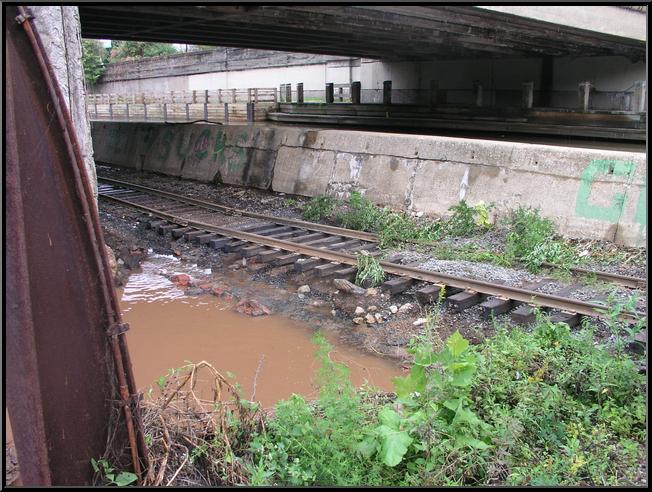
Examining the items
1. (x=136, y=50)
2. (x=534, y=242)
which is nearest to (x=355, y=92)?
(x=534, y=242)

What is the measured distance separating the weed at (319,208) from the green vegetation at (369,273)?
391 centimetres

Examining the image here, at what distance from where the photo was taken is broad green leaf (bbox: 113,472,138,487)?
3297mm

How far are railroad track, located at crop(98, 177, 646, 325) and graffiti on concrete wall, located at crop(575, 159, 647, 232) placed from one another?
74.8 inches

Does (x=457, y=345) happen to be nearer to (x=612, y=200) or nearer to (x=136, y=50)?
(x=612, y=200)

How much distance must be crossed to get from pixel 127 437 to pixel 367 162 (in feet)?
35.6

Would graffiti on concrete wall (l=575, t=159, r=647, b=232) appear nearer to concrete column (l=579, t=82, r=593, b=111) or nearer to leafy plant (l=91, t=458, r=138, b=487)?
leafy plant (l=91, t=458, r=138, b=487)

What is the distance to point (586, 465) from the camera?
12.7 ft

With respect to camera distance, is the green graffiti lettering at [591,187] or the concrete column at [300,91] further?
the concrete column at [300,91]

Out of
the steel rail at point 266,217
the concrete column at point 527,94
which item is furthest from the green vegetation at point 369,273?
the concrete column at point 527,94

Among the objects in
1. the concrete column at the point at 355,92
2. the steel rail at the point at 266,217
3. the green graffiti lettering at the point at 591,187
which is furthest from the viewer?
the concrete column at the point at 355,92

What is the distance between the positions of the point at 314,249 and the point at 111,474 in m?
6.88

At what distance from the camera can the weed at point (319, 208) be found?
1291 centimetres

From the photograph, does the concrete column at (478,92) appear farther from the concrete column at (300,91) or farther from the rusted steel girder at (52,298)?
the rusted steel girder at (52,298)

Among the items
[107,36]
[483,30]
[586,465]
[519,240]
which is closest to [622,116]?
[483,30]
